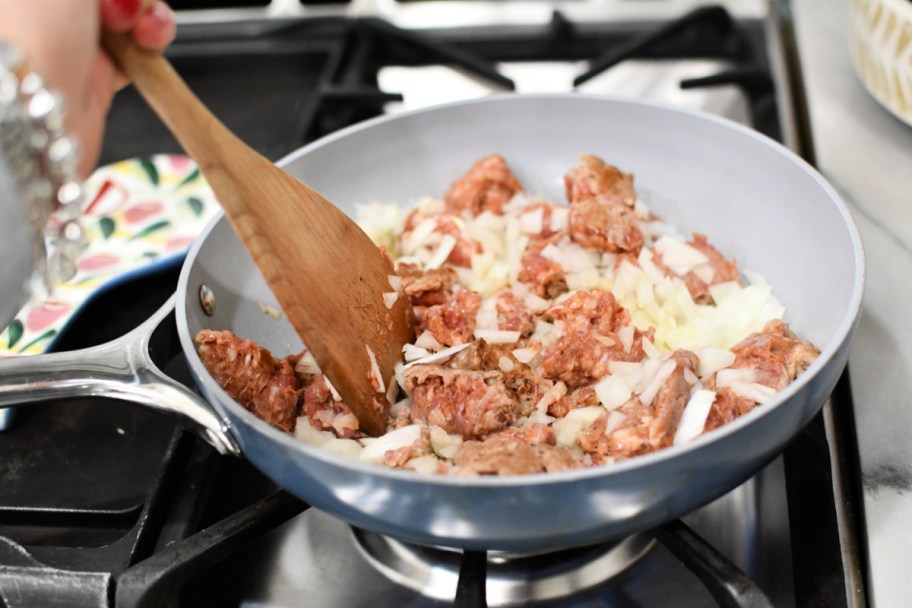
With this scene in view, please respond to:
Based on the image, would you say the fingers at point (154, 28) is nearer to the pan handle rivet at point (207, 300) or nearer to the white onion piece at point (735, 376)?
the pan handle rivet at point (207, 300)

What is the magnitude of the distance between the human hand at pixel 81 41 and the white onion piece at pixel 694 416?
31.9 inches

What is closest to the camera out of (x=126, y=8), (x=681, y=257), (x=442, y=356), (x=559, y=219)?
(x=126, y=8)

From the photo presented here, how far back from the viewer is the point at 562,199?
5.38 ft

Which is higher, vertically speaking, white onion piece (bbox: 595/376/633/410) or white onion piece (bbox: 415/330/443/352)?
white onion piece (bbox: 595/376/633/410)

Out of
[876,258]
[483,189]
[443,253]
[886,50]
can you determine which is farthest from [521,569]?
[886,50]

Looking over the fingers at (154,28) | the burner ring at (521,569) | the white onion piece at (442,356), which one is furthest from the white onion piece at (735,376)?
the fingers at (154,28)

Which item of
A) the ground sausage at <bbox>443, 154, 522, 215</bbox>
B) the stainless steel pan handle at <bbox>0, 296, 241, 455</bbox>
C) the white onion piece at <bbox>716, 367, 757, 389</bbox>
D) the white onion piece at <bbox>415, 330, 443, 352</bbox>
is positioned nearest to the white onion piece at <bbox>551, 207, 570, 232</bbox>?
the ground sausage at <bbox>443, 154, 522, 215</bbox>

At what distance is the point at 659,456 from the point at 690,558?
0.20 m

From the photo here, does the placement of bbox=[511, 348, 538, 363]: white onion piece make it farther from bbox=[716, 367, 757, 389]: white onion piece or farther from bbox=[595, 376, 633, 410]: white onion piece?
bbox=[716, 367, 757, 389]: white onion piece

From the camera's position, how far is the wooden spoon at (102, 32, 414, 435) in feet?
3.50

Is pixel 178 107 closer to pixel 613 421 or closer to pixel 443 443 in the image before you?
pixel 443 443

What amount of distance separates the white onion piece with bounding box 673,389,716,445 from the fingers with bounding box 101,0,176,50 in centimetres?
A: 81

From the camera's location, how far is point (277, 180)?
3.78 ft

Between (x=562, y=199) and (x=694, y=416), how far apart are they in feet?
2.16
